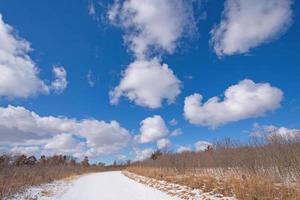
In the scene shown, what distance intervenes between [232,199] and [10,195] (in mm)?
10827

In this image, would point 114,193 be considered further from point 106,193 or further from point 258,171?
point 258,171

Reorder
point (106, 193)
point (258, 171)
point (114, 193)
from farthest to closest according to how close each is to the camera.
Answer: point (106, 193) < point (114, 193) < point (258, 171)

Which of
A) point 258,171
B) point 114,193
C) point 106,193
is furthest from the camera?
point 106,193

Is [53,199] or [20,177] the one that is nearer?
[53,199]

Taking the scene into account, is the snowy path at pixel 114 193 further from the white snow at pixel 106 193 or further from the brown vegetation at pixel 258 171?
the brown vegetation at pixel 258 171

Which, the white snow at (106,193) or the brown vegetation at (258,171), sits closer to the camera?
the brown vegetation at (258,171)

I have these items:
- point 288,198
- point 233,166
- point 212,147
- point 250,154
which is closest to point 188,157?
point 212,147

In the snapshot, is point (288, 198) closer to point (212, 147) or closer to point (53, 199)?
point (53, 199)

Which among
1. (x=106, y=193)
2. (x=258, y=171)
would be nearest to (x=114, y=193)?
(x=106, y=193)

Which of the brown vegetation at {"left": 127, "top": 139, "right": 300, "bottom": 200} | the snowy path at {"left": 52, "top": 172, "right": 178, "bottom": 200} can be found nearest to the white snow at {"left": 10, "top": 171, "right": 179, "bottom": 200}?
the snowy path at {"left": 52, "top": 172, "right": 178, "bottom": 200}

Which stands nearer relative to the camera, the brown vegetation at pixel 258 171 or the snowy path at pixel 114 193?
the brown vegetation at pixel 258 171

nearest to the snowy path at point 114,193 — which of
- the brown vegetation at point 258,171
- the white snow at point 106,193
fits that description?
the white snow at point 106,193

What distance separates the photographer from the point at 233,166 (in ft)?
53.1

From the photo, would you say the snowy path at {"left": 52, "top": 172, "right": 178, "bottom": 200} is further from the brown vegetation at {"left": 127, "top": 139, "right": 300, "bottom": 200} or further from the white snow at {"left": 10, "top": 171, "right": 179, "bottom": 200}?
the brown vegetation at {"left": 127, "top": 139, "right": 300, "bottom": 200}
